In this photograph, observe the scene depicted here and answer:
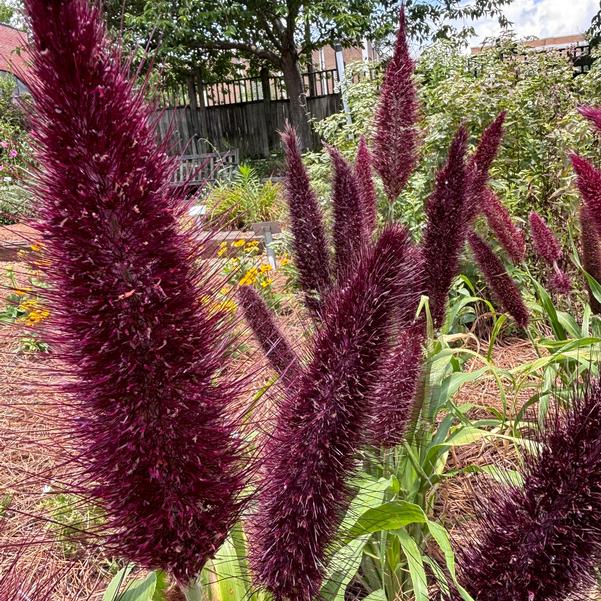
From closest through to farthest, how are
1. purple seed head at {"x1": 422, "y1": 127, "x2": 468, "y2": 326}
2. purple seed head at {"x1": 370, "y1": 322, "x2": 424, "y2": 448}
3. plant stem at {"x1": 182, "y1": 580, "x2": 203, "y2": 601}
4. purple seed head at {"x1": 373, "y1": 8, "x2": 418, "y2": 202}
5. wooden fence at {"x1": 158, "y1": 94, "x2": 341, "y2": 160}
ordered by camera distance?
plant stem at {"x1": 182, "y1": 580, "x2": 203, "y2": 601} < purple seed head at {"x1": 370, "y1": 322, "x2": 424, "y2": 448} < purple seed head at {"x1": 422, "y1": 127, "x2": 468, "y2": 326} < purple seed head at {"x1": 373, "y1": 8, "x2": 418, "y2": 202} < wooden fence at {"x1": 158, "y1": 94, "x2": 341, "y2": 160}

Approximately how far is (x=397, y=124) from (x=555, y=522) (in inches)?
58.0

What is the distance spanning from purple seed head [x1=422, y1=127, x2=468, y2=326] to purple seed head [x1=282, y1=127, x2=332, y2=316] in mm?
309

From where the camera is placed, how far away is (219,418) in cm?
95

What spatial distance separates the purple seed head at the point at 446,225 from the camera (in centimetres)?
156

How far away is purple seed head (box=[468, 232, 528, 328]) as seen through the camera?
2.07m

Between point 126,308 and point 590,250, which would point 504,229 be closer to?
point 590,250

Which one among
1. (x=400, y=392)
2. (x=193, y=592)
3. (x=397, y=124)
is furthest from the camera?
(x=397, y=124)

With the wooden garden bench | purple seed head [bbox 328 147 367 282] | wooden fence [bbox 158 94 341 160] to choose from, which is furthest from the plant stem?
wooden fence [bbox 158 94 341 160]

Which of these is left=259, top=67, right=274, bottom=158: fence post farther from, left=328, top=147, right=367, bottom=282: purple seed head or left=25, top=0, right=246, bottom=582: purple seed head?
left=25, top=0, right=246, bottom=582: purple seed head

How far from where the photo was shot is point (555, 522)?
2.74ft

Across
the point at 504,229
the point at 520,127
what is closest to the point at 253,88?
the point at 520,127

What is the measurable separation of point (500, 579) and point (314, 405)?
405mm

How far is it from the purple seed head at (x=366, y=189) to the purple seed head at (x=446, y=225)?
0.19 meters

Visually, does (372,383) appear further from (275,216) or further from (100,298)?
(275,216)
